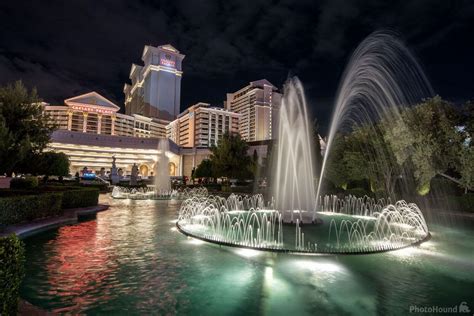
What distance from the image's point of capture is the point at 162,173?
44438 millimetres

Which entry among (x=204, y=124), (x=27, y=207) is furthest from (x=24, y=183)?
(x=204, y=124)

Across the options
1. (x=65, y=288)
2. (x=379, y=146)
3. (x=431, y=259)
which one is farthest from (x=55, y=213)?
(x=379, y=146)

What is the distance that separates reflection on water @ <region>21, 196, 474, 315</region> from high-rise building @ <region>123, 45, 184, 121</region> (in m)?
179

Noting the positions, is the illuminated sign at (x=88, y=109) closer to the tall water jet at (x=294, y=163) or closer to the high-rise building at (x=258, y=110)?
the high-rise building at (x=258, y=110)

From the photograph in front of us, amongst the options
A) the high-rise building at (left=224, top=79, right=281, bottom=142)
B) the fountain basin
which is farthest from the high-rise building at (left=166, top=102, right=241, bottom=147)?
the fountain basin

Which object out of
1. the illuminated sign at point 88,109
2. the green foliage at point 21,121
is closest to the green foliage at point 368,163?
the green foliage at point 21,121

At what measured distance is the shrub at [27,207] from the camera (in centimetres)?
1218

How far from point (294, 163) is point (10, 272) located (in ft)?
49.3

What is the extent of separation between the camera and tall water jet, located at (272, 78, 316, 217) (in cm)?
1747

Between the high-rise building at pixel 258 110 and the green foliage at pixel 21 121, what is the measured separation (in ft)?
492

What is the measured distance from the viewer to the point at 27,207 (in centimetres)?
1355

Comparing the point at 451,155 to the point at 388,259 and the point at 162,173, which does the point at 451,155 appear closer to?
the point at 388,259

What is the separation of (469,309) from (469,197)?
20.4m

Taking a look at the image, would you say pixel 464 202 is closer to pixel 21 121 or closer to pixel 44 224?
pixel 44 224
